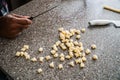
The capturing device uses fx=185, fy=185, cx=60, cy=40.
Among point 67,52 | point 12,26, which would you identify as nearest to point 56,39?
point 67,52

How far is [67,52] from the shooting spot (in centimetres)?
95

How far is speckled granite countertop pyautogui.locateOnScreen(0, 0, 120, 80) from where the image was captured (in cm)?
85

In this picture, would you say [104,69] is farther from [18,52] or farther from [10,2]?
[10,2]

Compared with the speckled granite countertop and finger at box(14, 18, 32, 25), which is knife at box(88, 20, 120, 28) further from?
finger at box(14, 18, 32, 25)

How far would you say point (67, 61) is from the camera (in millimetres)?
902

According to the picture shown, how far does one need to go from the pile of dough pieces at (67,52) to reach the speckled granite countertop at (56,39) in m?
0.02

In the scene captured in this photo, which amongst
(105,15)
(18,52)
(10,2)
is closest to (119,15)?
(105,15)

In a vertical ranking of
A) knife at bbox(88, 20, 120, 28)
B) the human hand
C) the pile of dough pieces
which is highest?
the human hand

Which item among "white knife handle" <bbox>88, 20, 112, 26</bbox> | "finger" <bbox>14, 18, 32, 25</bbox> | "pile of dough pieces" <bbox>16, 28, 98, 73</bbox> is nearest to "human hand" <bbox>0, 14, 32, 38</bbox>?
"finger" <bbox>14, 18, 32, 25</bbox>

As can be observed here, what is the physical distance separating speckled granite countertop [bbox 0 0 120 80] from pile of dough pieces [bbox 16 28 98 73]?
0.02m

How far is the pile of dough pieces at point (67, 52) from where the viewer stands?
891 mm

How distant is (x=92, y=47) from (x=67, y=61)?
6.3 inches

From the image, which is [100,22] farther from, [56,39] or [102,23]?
[56,39]

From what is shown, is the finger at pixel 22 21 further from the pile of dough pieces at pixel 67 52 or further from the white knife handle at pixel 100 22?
the white knife handle at pixel 100 22
